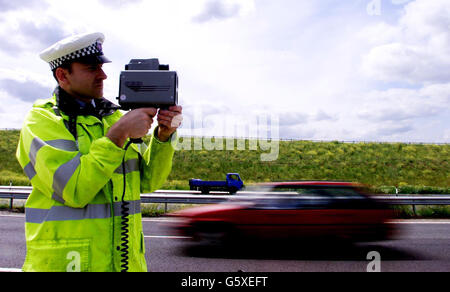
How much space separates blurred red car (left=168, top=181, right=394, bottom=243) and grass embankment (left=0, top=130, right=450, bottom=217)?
23253 millimetres

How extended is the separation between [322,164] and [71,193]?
1529 inches

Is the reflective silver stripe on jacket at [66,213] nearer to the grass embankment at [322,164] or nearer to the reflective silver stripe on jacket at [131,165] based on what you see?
the reflective silver stripe on jacket at [131,165]

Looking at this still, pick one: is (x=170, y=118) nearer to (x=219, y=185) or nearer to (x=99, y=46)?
(x=99, y=46)

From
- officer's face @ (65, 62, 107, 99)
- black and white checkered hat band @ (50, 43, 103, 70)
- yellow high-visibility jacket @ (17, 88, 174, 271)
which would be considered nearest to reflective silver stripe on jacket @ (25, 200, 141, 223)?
yellow high-visibility jacket @ (17, 88, 174, 271)

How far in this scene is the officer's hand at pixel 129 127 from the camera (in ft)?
4.76

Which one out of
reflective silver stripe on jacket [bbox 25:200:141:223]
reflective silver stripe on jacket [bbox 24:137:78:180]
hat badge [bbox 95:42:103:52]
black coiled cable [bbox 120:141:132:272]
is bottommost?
black coiled cable [bbox 120:141:132:272]

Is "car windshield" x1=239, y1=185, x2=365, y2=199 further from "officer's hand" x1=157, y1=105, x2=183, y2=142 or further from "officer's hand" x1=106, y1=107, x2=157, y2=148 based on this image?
"officer's hand" x1=106, y1=107, x2=157, y2=148

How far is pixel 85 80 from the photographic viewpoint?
63.7 inches

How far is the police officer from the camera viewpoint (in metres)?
1.37
